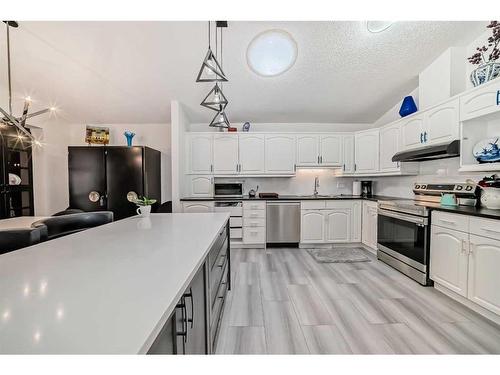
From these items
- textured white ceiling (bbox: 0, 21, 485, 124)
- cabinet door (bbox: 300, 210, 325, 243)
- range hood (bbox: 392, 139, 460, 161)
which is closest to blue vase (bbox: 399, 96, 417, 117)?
textured white ceiling (bbox: 0, 21, 485, 124)

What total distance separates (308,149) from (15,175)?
4.81 meters

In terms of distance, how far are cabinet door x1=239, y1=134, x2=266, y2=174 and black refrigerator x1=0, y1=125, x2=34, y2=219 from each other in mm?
3166

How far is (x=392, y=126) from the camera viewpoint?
3551 millimetres

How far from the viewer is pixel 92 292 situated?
675mm

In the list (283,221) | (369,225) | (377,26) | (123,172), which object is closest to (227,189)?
(283,221)

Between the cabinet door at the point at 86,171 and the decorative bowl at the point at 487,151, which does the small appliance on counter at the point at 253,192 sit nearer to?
the cabinet door at the point at 86,171

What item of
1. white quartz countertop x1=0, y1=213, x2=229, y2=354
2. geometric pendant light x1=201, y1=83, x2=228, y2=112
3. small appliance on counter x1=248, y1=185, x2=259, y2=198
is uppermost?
geometric pendant light x1=201, y1=83, x2=228, y2=112

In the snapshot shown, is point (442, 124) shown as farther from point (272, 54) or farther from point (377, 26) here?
point (272, 54)

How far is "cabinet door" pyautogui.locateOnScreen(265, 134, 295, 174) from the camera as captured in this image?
426 cm

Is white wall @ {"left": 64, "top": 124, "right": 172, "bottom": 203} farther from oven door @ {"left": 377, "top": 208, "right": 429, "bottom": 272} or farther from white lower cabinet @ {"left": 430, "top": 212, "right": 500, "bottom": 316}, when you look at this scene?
white lower cabinet @ {"left": 430, "top": 212, "right": 500, "bottom": 316}
